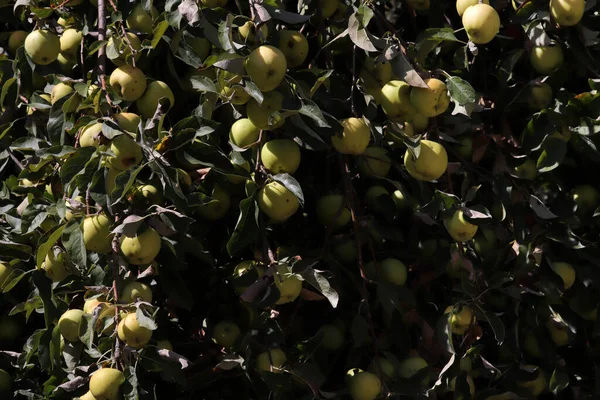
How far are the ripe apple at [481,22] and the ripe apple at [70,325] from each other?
74 centimetres

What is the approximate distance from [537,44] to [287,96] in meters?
0.58

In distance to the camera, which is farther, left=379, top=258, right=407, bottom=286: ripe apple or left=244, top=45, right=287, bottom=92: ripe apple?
left=379, top=258, right=407, bottom=286: ripe apple

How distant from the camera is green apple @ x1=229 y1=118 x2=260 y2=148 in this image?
1.42 meters

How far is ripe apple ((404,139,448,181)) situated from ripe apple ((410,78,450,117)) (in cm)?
5

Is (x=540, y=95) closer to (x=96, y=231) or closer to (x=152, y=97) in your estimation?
(x=152, y=97)

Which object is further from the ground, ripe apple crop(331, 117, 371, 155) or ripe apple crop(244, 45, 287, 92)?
ripe apple crop(244, 45, 287, 92)

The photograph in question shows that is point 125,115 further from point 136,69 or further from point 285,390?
point 285,390

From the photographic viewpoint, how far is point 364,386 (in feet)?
4.71

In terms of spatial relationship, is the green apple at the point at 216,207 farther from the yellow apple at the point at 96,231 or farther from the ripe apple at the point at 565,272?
the ripe apple at the point at 565,272

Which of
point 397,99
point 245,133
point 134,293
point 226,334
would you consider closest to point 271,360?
point 226,334

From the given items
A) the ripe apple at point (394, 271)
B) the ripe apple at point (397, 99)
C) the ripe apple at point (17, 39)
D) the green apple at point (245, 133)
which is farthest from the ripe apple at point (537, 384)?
the ripe apple at point (17, 39)

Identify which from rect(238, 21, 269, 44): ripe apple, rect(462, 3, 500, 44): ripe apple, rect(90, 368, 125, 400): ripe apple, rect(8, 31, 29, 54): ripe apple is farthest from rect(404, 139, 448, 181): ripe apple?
rect(8, 31, 29, 54): ripe apple

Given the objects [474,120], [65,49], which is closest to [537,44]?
[474,120]

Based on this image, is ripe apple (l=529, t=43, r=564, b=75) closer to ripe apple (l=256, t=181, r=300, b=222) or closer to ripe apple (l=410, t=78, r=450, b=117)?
ripe apple (l=410, t=78, r=450, b=117)
